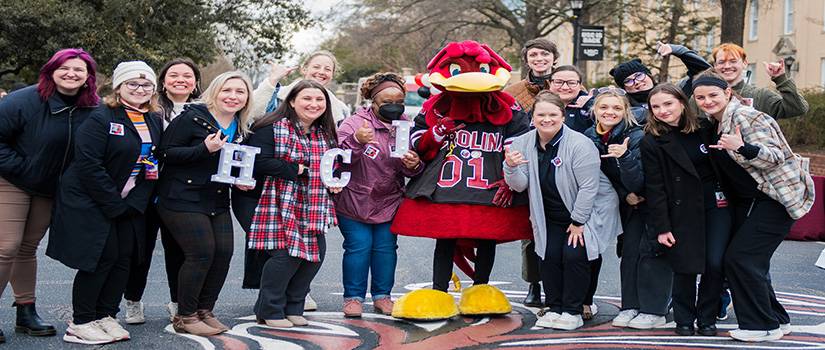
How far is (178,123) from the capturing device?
5.77 meters

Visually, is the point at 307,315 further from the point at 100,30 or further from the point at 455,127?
the point at 100,30

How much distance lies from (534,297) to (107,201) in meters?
3.21

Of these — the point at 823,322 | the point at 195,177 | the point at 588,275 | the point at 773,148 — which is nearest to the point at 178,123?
the point at 195,177

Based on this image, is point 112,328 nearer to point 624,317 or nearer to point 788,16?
point 624,317

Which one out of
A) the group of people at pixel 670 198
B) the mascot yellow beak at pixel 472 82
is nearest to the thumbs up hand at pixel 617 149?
the group of people at pixel 670 198

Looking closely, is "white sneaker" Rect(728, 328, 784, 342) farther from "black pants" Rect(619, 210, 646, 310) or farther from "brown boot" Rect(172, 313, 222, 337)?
"brown boot" Rect(172, 313, 222, 337)

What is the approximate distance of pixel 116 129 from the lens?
552 centimetres

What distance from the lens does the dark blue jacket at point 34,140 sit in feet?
18.1

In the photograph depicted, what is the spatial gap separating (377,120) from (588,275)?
178cm

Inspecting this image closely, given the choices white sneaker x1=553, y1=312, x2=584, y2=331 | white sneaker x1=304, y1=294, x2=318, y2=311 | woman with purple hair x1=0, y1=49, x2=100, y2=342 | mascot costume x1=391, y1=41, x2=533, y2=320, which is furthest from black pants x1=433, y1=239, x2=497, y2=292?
woman with purple hair x1=0, y1=49, x2=100, y2=342

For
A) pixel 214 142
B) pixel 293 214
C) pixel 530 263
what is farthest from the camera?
pixel 530 263

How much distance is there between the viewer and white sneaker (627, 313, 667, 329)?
6.17m

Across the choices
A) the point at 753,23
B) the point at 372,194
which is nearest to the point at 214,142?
the point at 372,194

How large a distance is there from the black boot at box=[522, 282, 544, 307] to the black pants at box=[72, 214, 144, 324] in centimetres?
291
